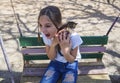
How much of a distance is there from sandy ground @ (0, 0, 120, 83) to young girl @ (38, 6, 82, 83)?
916mm

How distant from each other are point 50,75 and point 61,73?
13 centimetres

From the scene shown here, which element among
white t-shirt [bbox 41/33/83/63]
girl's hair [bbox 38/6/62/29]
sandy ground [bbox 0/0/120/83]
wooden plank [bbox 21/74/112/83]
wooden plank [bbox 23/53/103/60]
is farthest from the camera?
sandy ground [bbox 0/0/120/83]

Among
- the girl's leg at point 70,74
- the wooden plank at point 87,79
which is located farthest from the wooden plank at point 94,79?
the girl's leg at point 70,74

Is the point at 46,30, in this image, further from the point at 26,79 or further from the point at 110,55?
the point at 110,55

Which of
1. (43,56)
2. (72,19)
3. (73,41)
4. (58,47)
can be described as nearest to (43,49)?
(43,56)

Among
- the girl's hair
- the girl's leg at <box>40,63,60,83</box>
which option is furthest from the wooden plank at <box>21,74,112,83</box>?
the girl's hair

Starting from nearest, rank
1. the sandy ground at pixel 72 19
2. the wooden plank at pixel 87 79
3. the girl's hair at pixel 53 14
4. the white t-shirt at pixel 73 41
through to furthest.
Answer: the girl's hair at pixel 53 14 → the white t-shirt at pixel 73 41 → the wooden plank at pixel 87 79 → the sandy ground at pixel 72 19

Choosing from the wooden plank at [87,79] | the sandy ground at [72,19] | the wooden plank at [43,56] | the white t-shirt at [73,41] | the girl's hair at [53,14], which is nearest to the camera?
the girl's hair at [53,14]

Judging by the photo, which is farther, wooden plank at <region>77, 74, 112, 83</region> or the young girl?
wooden plank at <region>77, 74, 112, 83</region>

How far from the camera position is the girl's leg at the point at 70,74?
9.82 ft

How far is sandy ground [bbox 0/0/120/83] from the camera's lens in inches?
165

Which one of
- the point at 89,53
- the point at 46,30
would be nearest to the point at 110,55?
the point at 89,53

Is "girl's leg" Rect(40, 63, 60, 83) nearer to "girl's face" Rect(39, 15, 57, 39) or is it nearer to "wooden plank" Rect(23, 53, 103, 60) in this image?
"wooden plank" Rect(23, 53, 103, 60)

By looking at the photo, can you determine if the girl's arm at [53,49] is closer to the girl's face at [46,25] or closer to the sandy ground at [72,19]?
the girl's face at [46,25]
